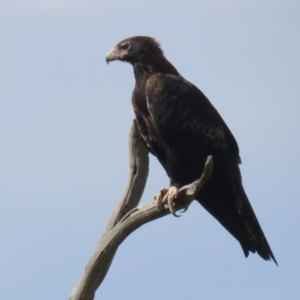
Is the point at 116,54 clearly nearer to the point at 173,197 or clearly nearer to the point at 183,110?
the point at 183,110

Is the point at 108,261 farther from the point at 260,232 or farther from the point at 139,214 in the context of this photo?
the point at 260,232

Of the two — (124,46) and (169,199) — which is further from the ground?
(124,46)

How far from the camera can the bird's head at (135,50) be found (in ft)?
28.6

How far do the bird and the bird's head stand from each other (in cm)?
51

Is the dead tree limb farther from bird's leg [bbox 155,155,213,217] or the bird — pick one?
the bird

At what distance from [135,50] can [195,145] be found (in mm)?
1501

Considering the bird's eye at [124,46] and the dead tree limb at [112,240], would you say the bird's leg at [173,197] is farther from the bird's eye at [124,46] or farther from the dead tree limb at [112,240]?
the bird's eye at [124,46]

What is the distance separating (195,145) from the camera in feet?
26.2

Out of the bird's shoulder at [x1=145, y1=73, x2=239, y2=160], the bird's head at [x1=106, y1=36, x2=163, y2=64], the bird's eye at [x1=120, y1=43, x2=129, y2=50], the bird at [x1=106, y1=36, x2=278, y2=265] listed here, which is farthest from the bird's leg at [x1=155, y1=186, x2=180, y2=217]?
the bird's eye at [x1=120, y1=43, x2=129, y2=50]

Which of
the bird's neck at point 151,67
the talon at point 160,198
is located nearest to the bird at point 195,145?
the bird's neck at point 151,67

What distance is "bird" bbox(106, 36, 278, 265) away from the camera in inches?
307

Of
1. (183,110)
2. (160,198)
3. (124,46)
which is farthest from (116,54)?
(160,198)

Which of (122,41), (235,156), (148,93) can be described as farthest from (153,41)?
(235,156)

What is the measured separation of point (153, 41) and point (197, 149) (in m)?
1.65
